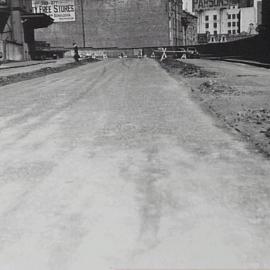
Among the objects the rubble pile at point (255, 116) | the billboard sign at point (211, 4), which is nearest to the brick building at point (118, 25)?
the billboard sign at point (211, 4)

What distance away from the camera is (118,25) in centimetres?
7825

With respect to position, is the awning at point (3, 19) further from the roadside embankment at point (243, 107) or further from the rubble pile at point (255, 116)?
the rubble pile at point (255, 116)

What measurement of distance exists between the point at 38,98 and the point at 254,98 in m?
6.57

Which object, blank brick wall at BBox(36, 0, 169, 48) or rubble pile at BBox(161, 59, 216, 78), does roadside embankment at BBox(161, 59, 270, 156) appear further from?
blank brick wall at BBox(36, 0, 169, 48)

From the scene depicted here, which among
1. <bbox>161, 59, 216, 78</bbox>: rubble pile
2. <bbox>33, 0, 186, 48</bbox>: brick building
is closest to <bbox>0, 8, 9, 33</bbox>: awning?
<bbox>33, 0, 186, 48</bbox>: brick building

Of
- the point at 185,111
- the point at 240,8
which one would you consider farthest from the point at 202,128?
the point at 240,8

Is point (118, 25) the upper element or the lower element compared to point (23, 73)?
upper

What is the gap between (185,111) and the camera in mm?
10852

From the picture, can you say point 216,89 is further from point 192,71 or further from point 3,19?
point 3,19

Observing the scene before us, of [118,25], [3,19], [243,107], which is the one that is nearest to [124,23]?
[118,25]

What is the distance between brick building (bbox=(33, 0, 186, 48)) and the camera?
77.7 m

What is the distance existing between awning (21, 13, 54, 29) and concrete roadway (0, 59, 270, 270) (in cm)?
4907

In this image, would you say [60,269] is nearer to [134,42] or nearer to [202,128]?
[202,128]

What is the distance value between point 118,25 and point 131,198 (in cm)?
7605
